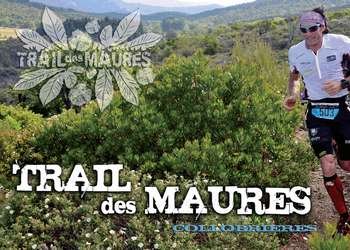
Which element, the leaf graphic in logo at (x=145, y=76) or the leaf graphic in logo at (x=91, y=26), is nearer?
the leaf graphic in logo at (x=145, y=76)

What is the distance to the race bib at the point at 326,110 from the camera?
4.93 metres

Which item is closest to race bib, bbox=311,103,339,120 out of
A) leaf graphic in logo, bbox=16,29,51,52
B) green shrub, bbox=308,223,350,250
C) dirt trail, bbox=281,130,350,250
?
dirt trail, bbox=281,130,350,250

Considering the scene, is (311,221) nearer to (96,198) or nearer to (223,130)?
(223,130)

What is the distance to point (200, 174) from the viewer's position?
528 centimetres

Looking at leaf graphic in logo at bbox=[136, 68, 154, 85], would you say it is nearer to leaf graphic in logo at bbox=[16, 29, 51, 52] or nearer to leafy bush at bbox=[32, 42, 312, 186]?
leafy bush at bbox=[32, 42, 312, 186]

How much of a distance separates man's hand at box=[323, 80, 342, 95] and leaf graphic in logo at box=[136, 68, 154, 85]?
96.0 inches

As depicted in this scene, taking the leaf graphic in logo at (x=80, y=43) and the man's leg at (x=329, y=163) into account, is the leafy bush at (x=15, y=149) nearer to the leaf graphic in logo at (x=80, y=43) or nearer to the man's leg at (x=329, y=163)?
the man's leg at (x=329, y=163)

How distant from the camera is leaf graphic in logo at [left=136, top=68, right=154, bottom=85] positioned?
6689mm

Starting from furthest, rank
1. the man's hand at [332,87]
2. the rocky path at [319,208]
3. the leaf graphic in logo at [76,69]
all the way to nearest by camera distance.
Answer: the leaf graphic in logo at [76,69] → the rocky path at [319,208] → the man's hand at [332,87]

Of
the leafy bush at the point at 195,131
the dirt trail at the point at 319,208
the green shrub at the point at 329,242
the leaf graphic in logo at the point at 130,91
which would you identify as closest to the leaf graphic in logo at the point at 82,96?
the leaf graphic in logo at the point at 130,91

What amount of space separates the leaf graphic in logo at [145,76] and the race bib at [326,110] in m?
2.27

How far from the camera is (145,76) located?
6914 mm

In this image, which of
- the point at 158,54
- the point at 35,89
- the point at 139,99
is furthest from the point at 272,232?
the point at 158,54

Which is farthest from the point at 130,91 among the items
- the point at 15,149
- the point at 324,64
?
the point at 324,64
